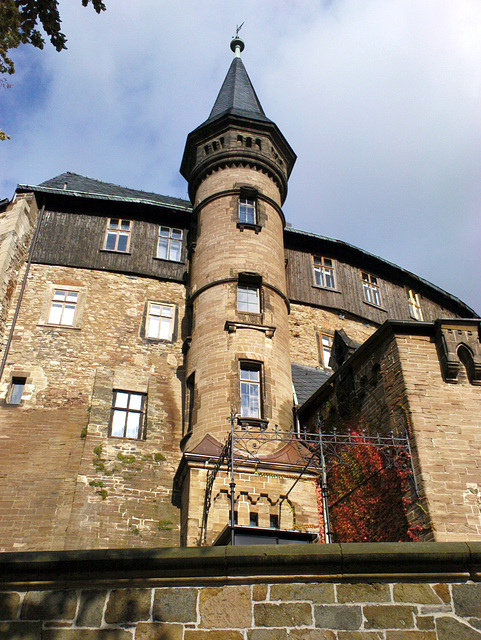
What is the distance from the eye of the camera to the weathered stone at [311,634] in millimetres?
5684

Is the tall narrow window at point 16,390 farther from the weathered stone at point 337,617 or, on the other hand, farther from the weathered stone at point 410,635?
the weathered stone at point 410,635

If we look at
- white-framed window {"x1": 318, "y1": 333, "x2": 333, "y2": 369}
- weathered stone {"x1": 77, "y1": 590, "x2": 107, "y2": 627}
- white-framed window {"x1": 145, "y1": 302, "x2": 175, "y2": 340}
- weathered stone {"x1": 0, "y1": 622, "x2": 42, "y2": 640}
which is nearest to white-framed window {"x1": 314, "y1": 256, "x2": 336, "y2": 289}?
white-framed window {"x1": 318, "y1": 333, "x2": 333, "y2": 369}

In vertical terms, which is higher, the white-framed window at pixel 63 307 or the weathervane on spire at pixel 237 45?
the weathervane on spire at pixel 237 45

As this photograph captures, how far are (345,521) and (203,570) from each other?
8.30 meters

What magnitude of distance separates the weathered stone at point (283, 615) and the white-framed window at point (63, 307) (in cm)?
1478

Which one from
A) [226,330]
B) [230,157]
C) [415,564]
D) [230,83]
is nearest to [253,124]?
[230,157]

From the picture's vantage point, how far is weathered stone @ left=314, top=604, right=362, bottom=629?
5.75m

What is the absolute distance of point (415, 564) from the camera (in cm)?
600

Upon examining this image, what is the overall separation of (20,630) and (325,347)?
56.6 feet

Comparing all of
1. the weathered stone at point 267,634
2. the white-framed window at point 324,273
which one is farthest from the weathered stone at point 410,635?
the white-framed window at point 324,273

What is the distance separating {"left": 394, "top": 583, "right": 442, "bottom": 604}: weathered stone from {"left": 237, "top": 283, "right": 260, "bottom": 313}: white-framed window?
12772 mm

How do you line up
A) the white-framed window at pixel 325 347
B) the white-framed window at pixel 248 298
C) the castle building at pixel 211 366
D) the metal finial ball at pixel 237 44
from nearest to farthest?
the castle building at pixel 211 366 < the white-framed window at pixel 248 298 < the white-framed window at pixel 325 347 < the metal finial ball at pixel 237 44

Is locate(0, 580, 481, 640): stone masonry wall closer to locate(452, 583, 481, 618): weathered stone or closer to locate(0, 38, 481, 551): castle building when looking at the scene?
locate(452, 583, 481, 618): weathered stone

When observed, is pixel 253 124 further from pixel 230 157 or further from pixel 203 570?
pixel 203 570
